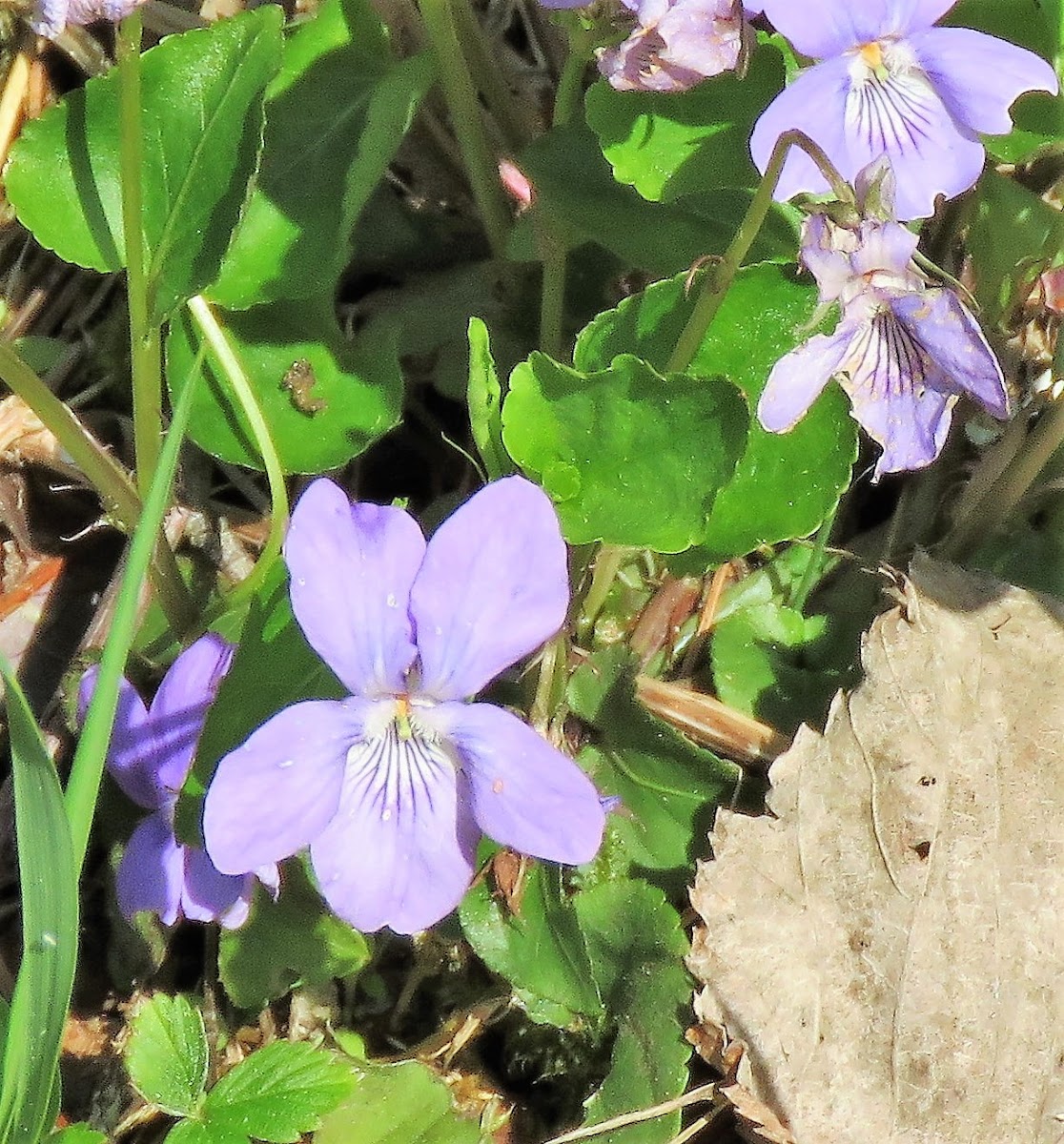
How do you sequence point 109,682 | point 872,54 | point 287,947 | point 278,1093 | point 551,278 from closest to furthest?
point 109,682 → point 872,54 → point 278,1093 → point 287,947 → point 551,278

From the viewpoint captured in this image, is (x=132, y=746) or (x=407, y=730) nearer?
(x=407, y=730)

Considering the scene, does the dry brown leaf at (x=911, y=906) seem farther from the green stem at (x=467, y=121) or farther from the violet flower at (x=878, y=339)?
the green stem at (x=467, y=121)

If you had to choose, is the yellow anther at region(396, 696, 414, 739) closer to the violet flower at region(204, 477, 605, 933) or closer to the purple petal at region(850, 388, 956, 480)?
the violet flower at region(204, 477, 605, 933)

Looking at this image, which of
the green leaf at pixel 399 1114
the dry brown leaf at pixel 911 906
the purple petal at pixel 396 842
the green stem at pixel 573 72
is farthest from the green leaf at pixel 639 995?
the green stem at pixel 573 72

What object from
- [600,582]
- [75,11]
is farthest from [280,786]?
[75,11]

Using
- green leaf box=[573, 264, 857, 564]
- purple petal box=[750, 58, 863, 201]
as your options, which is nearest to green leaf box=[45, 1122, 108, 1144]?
green leaf box=[573, 264, 857, 564]

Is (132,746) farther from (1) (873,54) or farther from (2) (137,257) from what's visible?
(1) (873,54)
